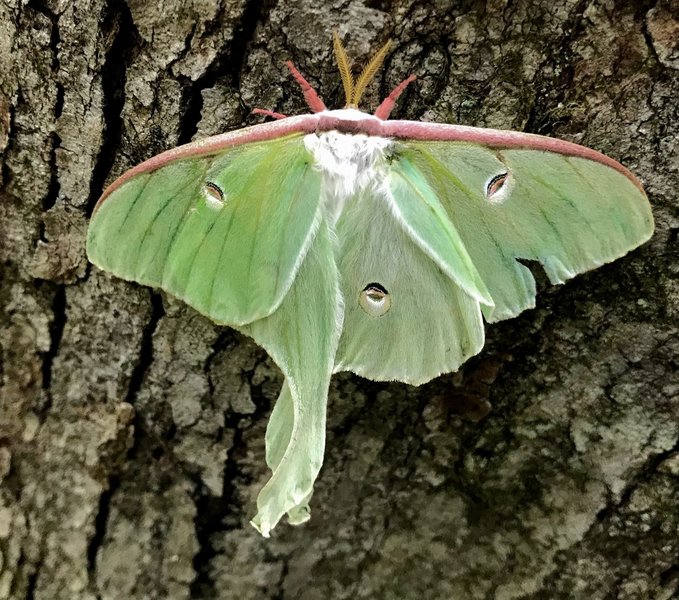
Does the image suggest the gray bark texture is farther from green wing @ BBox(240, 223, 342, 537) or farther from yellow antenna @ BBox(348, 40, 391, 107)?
green wing @ BBox(240, 223, 342, 537)

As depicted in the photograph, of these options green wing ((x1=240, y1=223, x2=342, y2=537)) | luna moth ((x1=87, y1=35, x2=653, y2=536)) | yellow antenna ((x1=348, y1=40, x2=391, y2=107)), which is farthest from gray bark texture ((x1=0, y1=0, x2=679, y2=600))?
green wing ((x1=240, y1=223, x2=342, y2=537))

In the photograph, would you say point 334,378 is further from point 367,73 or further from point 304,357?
point 367,73

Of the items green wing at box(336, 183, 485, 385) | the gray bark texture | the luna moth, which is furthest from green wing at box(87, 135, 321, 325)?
the gray bark texture

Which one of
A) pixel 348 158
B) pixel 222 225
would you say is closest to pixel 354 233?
pixel 348 158

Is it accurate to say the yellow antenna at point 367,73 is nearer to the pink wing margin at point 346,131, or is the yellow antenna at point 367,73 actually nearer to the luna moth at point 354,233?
the luna moth at point 354,233

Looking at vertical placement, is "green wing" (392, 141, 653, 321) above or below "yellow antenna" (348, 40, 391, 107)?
below

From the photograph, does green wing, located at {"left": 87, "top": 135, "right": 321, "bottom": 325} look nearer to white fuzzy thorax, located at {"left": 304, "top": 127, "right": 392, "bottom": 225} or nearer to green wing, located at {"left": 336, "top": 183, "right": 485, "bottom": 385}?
white fuzzy thorax, located at {"left": 304, "top": 127, "right": 392, "bottom": 225}

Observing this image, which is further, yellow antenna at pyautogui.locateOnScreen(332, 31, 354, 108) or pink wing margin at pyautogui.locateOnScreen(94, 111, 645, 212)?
yellow antenna at pyautogui.locateOnScreen(332, 31, 354, 108)
